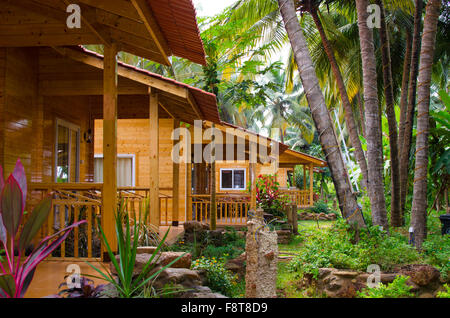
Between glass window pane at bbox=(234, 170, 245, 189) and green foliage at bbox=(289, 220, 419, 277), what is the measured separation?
14916 mm

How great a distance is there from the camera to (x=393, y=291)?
13.2 feet

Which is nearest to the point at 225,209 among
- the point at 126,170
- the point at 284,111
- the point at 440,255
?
the point at 126,170

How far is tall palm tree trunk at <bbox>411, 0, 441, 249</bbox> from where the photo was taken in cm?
591

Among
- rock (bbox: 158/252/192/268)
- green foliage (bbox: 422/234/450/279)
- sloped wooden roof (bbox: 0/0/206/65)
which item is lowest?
green foliage (bbox: 422/234/450/279)

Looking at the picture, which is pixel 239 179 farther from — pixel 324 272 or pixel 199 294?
pixel 199 294

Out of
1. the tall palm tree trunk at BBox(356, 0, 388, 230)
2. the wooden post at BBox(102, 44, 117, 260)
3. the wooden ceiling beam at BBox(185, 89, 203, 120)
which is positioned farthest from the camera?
the wooden ceiling beam at BBox(185, 89, 203, 120)

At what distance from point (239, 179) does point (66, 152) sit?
43.1ft

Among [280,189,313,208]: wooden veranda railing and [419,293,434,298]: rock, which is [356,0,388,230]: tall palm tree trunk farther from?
[280,189,313,208]: wooden veranda railing

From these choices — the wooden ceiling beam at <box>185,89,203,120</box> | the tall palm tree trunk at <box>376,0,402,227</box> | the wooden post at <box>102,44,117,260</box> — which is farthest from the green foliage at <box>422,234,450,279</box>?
the wooden ceiling beam at <box>185,89,203,120</box>

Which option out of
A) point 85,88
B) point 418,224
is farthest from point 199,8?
point 418,224

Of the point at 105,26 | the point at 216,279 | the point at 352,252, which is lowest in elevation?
the point at 216,279

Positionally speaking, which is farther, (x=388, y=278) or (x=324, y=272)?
(x=324, y=272)

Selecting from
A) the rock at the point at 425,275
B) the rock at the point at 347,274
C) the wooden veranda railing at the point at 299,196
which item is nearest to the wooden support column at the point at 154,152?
the rock at the point at 347,274
